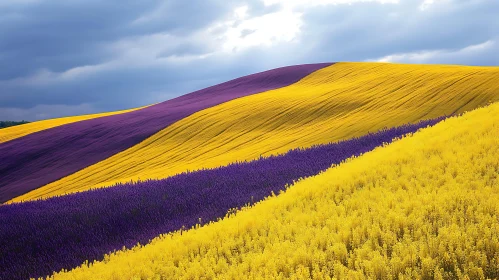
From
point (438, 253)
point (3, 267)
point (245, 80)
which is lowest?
point (438, 253)

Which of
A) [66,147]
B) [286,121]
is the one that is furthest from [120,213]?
[66,147]

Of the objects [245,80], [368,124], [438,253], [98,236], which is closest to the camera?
[438,253]

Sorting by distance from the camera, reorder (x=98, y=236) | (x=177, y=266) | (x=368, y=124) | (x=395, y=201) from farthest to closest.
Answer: (x=368, y=124), (x=98, y=236), (x=395, y=201), (x=177, y=266)

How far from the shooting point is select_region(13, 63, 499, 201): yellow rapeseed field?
17812 mm

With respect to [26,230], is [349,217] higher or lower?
lower

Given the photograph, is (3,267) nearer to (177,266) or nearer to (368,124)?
(177,266)

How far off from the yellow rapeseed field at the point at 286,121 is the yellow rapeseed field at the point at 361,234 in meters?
8.93

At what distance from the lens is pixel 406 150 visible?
27.6 ft

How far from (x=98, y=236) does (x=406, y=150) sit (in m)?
6.07

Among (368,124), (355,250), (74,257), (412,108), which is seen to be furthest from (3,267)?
(412,108)

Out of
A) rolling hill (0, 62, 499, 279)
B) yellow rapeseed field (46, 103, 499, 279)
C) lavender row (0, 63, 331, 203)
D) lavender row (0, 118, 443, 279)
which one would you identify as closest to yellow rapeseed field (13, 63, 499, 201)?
lavender row (0, 63, 331, 203)

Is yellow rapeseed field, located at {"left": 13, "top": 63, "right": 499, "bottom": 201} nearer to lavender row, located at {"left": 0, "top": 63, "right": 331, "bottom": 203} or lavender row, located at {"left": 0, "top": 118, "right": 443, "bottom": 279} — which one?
lavender row, located at {"left": 0, "top": 63, "right": 331, "bottom": 203}

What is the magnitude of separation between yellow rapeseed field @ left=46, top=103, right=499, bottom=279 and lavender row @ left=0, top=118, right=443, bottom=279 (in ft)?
2.71

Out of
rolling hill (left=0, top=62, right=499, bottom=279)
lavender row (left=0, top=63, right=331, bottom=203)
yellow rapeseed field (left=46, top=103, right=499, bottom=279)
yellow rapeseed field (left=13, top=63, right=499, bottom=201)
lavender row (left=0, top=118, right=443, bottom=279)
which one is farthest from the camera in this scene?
lavender row (left=0, top=63, right=331, bottom=203)
